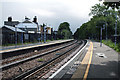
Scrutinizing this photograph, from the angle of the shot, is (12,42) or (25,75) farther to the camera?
(12,42)

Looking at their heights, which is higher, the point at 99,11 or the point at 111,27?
the point at 99,11

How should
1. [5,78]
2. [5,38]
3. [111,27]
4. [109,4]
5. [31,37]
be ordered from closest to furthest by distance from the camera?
[5,78]
[109,4]
[5,38]
[31,37]
[111,27]

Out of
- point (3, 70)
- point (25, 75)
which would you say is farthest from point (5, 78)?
point (3, 70)

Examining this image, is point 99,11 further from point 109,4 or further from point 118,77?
point 118,77

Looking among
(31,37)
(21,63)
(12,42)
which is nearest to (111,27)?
(31,37)

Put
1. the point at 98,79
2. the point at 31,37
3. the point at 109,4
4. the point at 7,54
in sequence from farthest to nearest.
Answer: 1. the point at 31,37
2. the point at 7,54
3. the point at 109,4
4. the point at 98,79

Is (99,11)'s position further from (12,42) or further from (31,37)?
(12,42)

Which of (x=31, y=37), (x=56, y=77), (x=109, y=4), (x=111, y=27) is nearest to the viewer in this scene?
(x=56, y=77)

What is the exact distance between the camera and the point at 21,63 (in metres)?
10.9

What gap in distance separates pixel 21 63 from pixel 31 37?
23881 millimetres

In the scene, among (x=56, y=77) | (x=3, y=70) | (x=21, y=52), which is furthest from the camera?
(x=21, y=52)

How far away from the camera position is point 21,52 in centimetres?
1678

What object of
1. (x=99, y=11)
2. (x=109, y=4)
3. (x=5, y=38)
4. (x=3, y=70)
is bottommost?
(x=3, y=70)

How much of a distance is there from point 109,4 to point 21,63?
839 centimetres
